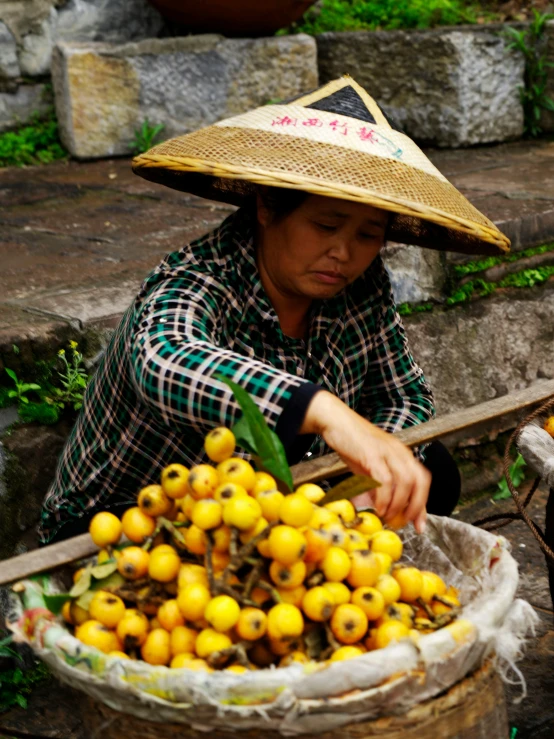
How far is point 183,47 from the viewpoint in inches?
181

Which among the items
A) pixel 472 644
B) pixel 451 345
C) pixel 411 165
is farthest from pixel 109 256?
pixel 472 644

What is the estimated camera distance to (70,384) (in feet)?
7.80

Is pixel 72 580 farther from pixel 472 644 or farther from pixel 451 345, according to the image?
pixel 451 345

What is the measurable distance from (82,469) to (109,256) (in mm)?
1287

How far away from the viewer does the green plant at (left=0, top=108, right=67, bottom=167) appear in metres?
4.60

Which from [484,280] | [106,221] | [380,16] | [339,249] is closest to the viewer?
[339,249]

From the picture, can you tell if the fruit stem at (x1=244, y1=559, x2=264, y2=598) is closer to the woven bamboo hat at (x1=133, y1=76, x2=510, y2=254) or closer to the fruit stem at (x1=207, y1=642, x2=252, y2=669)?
the fruit stem at (x1=207, y1=642, x2=252, y2=669)

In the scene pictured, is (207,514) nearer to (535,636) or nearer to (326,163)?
(326,163)

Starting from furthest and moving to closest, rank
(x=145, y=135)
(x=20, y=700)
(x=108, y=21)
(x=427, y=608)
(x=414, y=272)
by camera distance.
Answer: (x=108, y=21)
(x=145, y=135)
(x=414, y=272)
(x=20, y=700)
(x=427, y=608)

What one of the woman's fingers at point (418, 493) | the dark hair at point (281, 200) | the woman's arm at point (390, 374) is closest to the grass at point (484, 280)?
the woman's arm at point (390, 374)

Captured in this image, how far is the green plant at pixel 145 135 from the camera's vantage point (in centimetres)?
459

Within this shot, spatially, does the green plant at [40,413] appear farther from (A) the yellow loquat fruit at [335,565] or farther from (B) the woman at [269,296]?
(A) the yellow loquat fruit at [335,565]

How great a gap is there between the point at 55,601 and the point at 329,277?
3.03ft

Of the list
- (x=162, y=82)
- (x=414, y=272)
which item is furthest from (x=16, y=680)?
(x=162, y=82)
